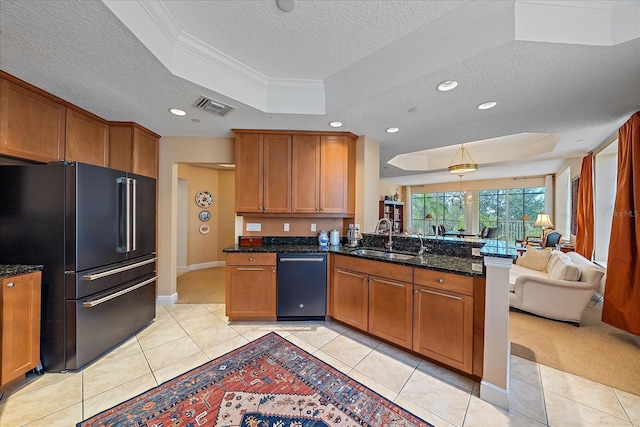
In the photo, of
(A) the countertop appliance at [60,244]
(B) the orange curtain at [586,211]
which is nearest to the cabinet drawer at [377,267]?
(A) the countertop appliance at [60,244]

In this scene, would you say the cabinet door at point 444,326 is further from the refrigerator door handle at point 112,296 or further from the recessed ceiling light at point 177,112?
the recessed ceiling light at point 177,112

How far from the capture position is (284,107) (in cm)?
263

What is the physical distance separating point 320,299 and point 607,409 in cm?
240

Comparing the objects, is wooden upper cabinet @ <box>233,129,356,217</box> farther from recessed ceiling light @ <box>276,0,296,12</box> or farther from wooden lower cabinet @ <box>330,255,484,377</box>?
recessed ceiling light @ <box>276,0,296,12</box>

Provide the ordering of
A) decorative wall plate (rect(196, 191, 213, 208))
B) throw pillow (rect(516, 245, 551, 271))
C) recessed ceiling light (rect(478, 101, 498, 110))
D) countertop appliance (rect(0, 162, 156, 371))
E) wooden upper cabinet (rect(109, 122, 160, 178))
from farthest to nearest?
decorative wall plate (rect(196, 191, 213, 208)) < throw pillow (rect(516, 245, 551, 271)) < wooden upper cabinet (rect(109, 122, 160, 178)) < recessed ceiling light (rect(478, 101, 498, 110)) < countertop appliance (rect(0, 162, 156, 371))

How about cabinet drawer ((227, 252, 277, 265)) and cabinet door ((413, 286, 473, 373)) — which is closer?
cabinet door ((413, 286, 473, 373))

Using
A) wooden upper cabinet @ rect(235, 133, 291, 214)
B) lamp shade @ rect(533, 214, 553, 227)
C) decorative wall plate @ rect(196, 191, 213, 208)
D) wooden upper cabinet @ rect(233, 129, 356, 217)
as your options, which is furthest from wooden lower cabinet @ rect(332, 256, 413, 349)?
lamp shade @ rect(533, 214, 553, 227)

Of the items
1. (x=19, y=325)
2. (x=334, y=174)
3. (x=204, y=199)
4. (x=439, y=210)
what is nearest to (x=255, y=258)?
(x=334, y=174)

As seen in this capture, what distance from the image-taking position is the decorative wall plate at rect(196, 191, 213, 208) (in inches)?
216

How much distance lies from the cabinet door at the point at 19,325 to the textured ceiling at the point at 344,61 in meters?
1.71

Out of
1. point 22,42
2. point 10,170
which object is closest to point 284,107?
point 22,42

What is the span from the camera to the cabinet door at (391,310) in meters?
2.26

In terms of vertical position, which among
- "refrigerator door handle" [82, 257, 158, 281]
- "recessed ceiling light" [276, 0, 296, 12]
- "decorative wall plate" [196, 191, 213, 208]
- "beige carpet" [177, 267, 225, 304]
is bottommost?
"beige carpet" [177, 267, 225, 304]

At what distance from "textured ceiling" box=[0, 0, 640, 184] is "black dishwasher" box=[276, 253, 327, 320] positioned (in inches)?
66.4
